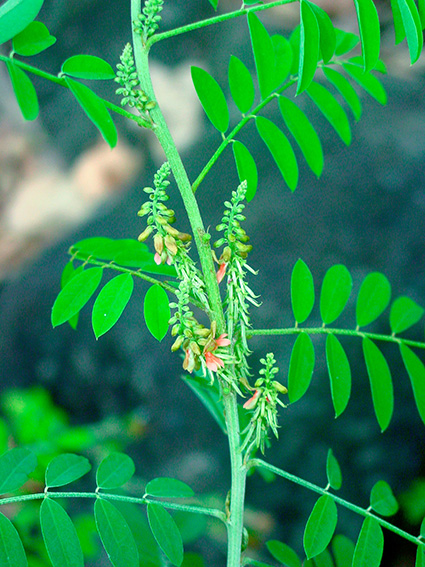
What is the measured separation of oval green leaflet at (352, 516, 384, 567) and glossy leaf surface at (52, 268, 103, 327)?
0.57m

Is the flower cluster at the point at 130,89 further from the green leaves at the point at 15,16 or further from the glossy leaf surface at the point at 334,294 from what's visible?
the glossy leaf surface at the point at 334,294

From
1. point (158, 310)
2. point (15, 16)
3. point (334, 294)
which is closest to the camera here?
point (15, 16)

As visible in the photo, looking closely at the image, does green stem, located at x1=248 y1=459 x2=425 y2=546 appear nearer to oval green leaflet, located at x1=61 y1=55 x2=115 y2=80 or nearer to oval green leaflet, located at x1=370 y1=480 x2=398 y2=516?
oval green leaflet, located at x1=370 y1=480 x2=398 y2=516

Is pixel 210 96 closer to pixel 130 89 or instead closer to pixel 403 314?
pixel 130 89

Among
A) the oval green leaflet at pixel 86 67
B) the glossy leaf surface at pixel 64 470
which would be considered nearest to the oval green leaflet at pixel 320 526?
the glossy leaf surface at pixel 64 470

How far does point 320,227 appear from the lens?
225 centimetres

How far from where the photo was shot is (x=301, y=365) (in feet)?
2.72

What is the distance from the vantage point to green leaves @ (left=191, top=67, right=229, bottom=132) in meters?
0.75

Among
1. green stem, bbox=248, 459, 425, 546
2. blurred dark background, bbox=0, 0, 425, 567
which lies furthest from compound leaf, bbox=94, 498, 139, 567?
blurred dark background, bbox=0, 0, 425, 567

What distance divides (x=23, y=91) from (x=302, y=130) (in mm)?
470

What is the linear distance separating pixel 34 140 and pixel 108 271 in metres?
1.14

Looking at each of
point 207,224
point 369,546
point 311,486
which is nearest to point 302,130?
point 311,486

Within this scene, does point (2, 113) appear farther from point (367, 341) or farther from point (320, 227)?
point (367, 341)

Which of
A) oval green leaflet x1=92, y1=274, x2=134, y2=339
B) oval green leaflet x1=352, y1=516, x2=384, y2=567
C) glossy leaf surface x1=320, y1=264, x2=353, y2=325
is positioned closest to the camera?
oval green leaflet x1=92, y1=274, x2=134, y2=339
